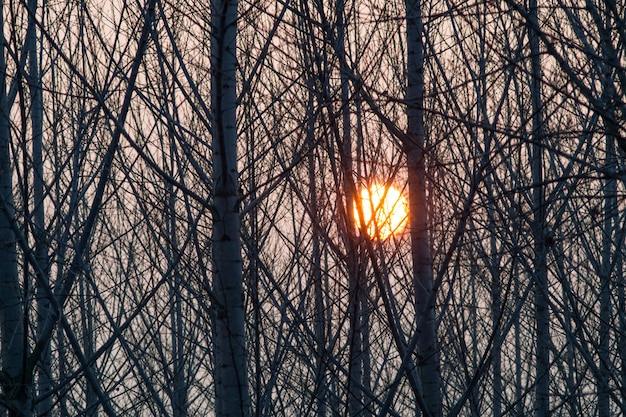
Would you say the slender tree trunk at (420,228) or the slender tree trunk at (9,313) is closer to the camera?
the slender tree trunk at (420,228)

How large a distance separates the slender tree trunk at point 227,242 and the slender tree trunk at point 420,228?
1.06 m

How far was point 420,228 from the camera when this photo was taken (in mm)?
3904

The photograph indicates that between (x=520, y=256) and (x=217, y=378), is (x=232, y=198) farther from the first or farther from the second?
(x=520, y=256)

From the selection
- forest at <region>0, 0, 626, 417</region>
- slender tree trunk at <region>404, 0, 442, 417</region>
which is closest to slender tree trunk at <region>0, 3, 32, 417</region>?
forest at <region>0, 0, 626, 417</region>

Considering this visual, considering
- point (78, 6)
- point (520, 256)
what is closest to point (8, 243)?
point (78, 6)

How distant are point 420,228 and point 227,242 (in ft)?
3.95

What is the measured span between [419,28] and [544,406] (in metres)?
3.21

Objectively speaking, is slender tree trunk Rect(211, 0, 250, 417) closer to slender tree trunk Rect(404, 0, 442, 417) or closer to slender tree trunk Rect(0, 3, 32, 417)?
slender tree trunk Rect(404, 0, 442, 417)

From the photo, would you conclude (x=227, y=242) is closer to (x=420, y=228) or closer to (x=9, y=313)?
(x=420, y=228)

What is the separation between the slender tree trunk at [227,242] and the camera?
3.04 m

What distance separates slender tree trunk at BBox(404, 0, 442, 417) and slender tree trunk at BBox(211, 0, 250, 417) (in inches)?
41.8

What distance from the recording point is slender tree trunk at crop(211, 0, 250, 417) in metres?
3.04

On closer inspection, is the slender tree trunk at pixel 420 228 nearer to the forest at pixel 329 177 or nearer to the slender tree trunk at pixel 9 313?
the forest at pixel 329 177

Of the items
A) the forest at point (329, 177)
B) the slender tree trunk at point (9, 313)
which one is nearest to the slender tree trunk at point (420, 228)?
the forest at point (329, 177)
